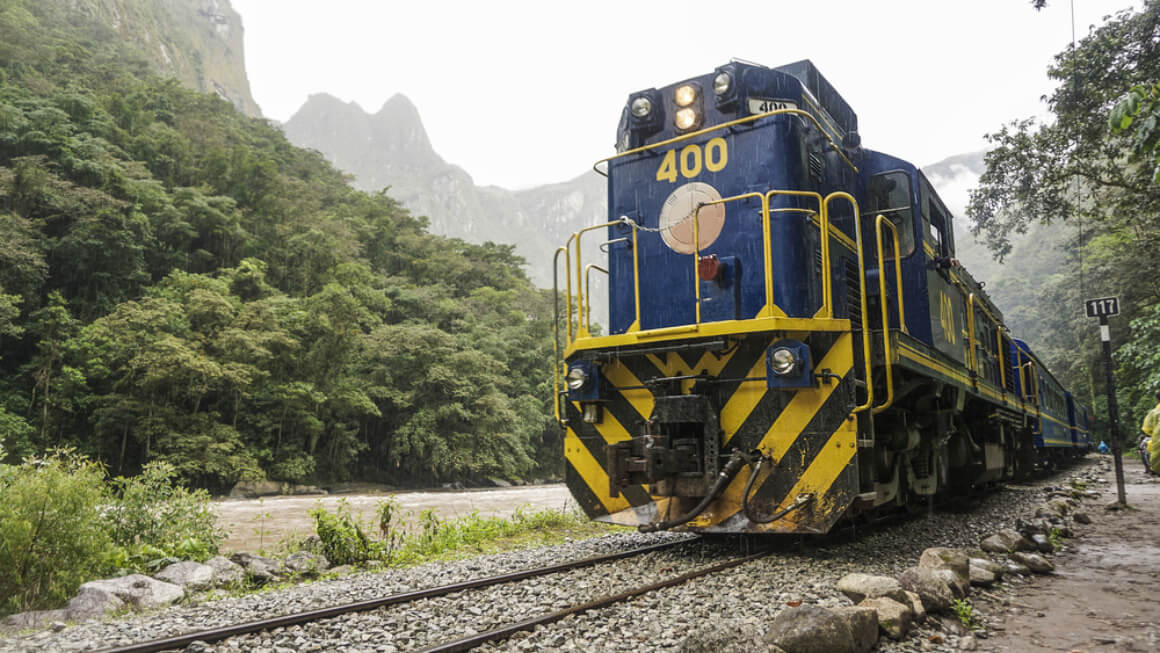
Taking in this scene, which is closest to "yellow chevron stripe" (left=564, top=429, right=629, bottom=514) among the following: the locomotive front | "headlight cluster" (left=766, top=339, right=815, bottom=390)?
the locomotive front

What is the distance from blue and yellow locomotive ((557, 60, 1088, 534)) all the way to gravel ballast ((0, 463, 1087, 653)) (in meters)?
0.40

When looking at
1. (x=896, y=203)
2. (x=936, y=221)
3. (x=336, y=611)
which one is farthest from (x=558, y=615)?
(x=936, y=221)

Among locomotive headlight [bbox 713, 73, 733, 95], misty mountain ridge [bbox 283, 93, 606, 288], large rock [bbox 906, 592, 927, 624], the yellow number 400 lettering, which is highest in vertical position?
misty mountain ridge [bbox 283, 93, 606, 288]

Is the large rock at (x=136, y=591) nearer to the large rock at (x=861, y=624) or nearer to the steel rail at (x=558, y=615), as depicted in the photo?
the steel rail at (x=558, y=615)

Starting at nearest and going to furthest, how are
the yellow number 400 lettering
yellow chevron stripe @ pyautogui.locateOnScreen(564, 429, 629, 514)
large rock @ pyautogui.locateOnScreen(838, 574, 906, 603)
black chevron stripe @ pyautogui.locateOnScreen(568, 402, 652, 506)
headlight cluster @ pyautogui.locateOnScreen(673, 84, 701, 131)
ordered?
large rock @ pyautogui.locateOnScreen(838, 574, 906, 603) < black chevron stripe @ pyautogui.locateOnScreen(568, 402, 652, 506) < yellow chevron stripe @ pyautogui.locateOnScreen(564, 429, 629, 514) < the yellow number 400 lettering < headlight cluster @ pyautogui.locateOnScreen(673, 84, 701, 131)

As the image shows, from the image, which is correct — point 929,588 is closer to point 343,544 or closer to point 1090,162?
point 343,544

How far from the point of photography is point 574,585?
4.07 metres

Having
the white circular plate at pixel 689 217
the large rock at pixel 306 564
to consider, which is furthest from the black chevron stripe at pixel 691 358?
the large rock at pixel 306 564

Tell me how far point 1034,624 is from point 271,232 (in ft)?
106

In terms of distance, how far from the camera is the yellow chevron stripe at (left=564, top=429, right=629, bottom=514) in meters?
5.27

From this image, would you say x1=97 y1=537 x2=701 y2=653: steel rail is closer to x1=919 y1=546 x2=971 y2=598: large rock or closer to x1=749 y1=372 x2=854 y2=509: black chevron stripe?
x1=749 y1=372 x2=854 y2=509: black chevron stripe

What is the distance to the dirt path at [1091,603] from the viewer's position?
9.93 feet

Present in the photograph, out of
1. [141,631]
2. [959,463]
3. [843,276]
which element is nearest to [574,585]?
[141,631]

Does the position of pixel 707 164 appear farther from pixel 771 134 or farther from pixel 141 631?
pixel 141 631
